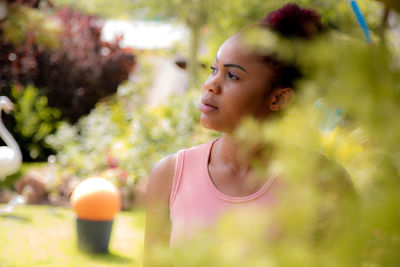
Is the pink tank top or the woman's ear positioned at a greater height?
the woman's ear

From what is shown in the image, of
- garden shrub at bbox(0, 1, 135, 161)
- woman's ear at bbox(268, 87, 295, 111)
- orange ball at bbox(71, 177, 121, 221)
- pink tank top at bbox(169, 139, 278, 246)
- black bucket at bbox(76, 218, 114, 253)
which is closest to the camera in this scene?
pink tank top at bbox(169, 139, 278, 246)

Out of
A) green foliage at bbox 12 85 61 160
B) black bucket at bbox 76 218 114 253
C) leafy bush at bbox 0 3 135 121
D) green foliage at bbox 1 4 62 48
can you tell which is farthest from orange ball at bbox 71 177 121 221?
green foliage at bbox 1 4 62 48

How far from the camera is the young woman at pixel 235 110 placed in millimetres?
1398

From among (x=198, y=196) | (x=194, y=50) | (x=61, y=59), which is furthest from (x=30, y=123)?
(x=198, y=196)

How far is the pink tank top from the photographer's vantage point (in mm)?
1371

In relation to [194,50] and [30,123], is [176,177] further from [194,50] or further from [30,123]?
[194,50]

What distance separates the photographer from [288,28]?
1.42 metres

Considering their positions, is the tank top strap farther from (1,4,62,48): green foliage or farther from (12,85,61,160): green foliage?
(1,4,62,48): green foliage

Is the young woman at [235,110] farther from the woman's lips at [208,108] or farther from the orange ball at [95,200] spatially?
the orange ball at [95,200]

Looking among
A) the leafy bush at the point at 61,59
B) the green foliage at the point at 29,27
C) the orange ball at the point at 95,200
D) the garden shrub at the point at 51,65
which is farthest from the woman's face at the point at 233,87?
the green foliage at the point at 29,27

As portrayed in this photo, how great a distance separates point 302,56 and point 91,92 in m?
11.4

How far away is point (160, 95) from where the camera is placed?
19125 millimetres

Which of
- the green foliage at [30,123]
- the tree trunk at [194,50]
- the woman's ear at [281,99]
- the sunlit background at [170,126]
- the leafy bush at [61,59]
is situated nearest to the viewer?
the sunlit background at [170,126]

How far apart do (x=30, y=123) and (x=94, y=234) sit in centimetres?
547
